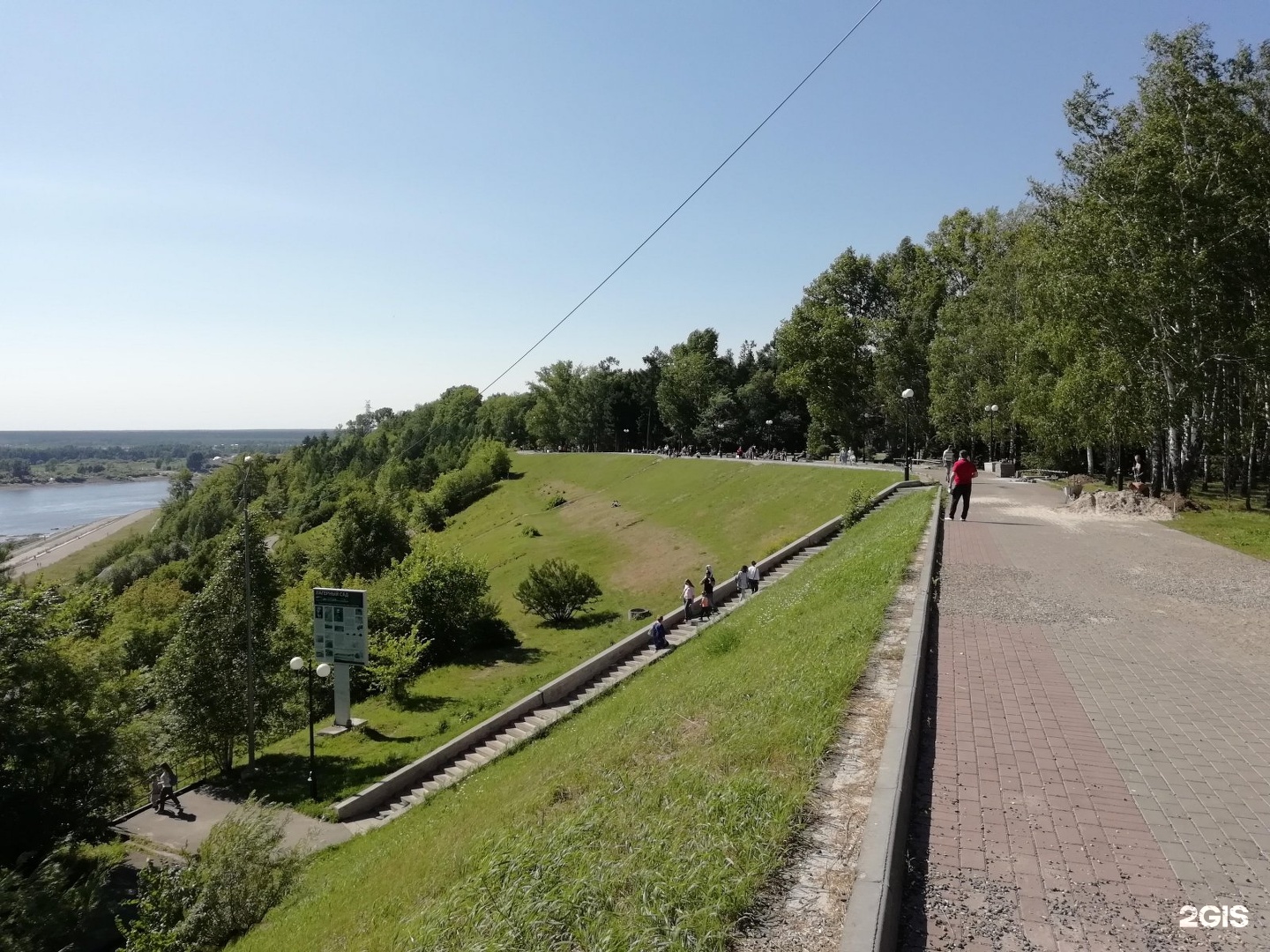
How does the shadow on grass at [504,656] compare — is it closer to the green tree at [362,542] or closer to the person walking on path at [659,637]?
the person walking on path at [659,637]

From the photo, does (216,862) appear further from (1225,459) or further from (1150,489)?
(1225,459)

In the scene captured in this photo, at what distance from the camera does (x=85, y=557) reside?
273 ft

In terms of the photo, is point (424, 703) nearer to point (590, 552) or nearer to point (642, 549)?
point (642, 549)

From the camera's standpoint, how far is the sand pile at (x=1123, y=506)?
2067cm

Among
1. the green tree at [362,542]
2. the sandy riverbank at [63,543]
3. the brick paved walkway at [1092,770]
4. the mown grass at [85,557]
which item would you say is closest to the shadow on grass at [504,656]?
the green tree at [362,542]

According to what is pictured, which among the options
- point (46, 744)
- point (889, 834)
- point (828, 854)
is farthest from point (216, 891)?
point (889, 834)

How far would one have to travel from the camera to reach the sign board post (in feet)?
69.4

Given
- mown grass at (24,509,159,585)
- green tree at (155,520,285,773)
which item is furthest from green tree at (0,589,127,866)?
mown grass at (24,509,159,585)

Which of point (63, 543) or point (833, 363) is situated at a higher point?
point (833, 363)

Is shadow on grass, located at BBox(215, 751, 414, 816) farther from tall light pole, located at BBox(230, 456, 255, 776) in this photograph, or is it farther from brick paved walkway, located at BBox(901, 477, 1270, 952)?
brick paved walkway, located at BBox(901, 477, 1270, 952)

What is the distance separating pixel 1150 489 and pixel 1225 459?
24.1 feet

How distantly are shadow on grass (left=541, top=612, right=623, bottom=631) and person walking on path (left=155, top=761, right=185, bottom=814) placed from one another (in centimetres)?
1314

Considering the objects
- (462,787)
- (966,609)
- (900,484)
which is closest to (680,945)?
(966,609)

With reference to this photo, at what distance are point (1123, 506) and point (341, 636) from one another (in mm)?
23017
